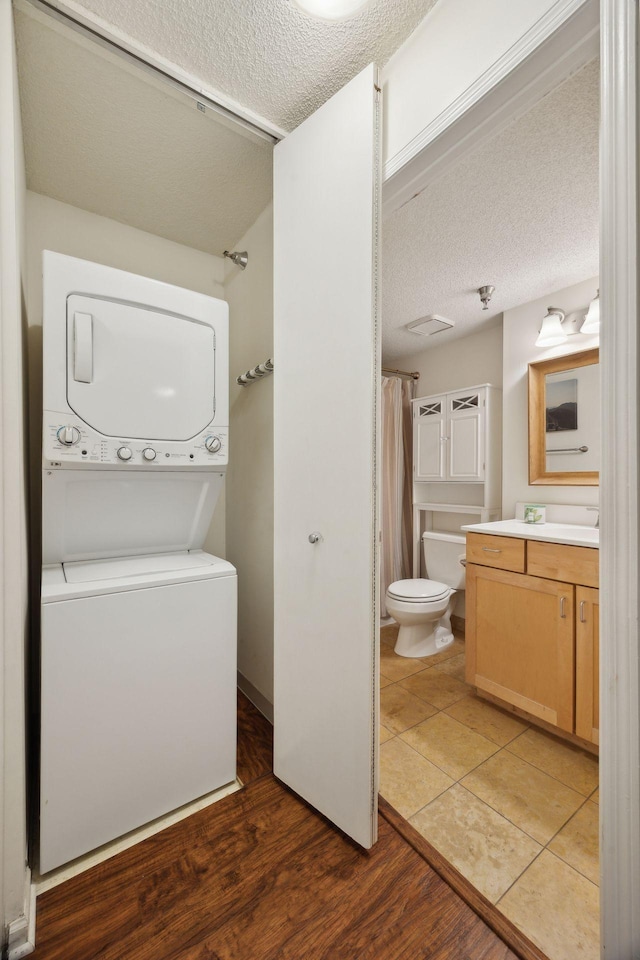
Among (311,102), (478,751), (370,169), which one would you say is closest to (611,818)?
(478,751)

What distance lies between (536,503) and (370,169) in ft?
7.09

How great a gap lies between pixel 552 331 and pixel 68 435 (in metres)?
2.58

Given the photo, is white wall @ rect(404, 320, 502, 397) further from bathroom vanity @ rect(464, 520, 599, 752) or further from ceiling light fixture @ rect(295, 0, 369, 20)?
ceiling light fixture @ rect(295, 0, 369, 20)

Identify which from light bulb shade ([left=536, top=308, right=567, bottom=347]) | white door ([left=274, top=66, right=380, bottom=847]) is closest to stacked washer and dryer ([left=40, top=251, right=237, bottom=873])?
white door ([left=274, top=66, right=380, bottom=847])

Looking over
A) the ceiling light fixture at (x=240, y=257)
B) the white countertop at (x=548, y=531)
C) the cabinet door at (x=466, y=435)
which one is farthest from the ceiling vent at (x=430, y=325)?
the white countertop at (x=548, y=531)

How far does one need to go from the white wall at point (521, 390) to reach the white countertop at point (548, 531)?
0.74ft

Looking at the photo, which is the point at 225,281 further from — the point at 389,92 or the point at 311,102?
the point at 389,92

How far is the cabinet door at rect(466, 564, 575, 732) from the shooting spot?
1824 mm

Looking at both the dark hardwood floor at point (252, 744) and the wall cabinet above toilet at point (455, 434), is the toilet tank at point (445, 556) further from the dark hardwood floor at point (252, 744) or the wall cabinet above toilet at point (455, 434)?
the dark hardwood floor at point (252, 744)

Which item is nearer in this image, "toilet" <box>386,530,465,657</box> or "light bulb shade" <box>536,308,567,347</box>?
"light bulb shade" <box>536,308,567,347</box>

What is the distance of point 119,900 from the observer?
113cm

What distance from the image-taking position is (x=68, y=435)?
1.34 metres

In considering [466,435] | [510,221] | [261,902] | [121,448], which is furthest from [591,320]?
[261,902]

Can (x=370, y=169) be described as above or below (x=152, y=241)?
below
